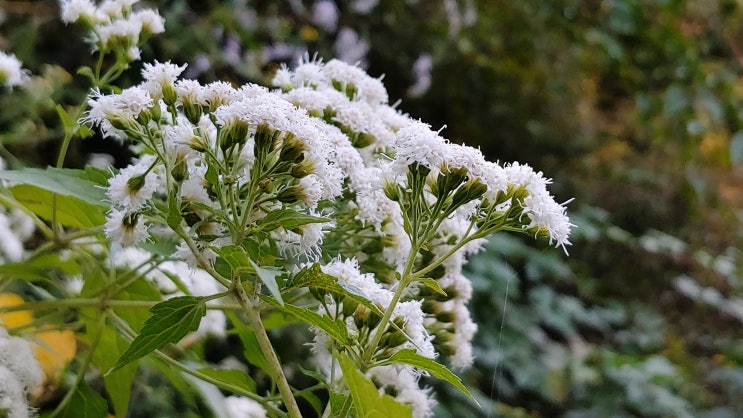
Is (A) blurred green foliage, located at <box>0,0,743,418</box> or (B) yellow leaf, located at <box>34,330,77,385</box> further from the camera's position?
(A) blurred green foliage, located at <box>0,0,743,418</box>

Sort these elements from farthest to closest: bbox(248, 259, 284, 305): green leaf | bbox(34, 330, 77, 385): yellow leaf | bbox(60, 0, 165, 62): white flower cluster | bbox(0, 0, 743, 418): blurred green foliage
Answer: bbox(0, 0, 743, 418): blurred green foliage → bbox(34, 330, 77, 385): yellow leaf → bbox(60, 0, 165, 62): white flower cluster → bbox(248, 259, 284, 305): green leaf

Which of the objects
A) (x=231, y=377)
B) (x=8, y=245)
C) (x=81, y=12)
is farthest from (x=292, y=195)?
(x=8, y=245)

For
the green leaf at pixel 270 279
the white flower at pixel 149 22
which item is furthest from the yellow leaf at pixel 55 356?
the green leaf at pixel 270 279

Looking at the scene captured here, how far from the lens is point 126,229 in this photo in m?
0.35

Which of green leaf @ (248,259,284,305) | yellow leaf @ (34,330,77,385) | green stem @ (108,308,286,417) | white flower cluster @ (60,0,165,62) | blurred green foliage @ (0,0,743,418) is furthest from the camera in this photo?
blurred green foliage @ (0,0,743,418)

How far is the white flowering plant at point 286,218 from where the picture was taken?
326 mm

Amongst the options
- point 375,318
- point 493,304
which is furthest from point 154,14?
point 493,304

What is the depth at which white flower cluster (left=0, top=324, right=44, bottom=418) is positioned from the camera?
1.27 feet

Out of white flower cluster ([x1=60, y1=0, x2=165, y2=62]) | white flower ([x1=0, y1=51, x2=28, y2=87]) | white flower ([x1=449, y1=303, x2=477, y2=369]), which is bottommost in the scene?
white flower ([x1=449, y1=303, x2=477, y2=369])

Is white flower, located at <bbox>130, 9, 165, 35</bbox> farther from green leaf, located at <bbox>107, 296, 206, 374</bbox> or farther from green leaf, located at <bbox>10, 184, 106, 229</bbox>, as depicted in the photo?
green leaf, located at <bbox>107, 296, 206, 374</bbox>

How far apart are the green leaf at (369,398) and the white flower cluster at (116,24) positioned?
0.95ft

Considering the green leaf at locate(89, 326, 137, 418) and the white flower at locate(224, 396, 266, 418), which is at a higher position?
the white flower at locate(224, 396, 266, 418)

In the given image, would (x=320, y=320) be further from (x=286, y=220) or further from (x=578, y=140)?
(x=578, y=140)

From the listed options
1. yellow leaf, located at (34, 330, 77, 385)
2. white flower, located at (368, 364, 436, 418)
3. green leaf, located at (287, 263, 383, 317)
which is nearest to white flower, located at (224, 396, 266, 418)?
yellow leaf, located at (34, 330, 77, 385)
